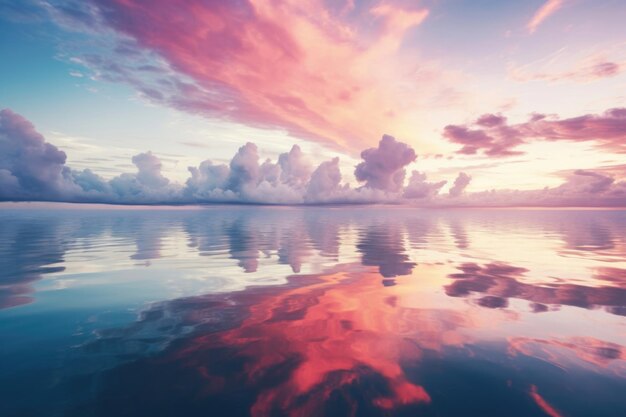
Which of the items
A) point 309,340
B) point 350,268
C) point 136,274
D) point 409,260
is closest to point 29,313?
point 136,274

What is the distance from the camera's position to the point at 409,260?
27.7m

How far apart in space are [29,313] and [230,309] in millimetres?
8323

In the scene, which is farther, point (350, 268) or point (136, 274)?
point (350, 268)

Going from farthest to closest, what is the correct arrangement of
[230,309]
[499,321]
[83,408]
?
[230,309], [499,321], [83,408]

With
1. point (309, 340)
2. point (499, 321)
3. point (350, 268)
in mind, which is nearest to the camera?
point (309, 340)

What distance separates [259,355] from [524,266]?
23.9 m

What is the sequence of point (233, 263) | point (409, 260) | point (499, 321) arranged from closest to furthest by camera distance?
point (499, 321), point (233, 263), point (409, 260)

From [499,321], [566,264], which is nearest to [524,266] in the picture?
[566,264]

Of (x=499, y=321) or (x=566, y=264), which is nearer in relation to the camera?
(x=499, y=321)

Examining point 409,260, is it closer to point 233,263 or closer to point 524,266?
point 524,266

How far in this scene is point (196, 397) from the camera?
7703 mm

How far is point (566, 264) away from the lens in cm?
2594

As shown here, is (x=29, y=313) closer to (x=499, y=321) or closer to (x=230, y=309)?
(x=230, y=309)

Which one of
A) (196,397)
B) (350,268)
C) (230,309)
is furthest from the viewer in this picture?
(350,268)
